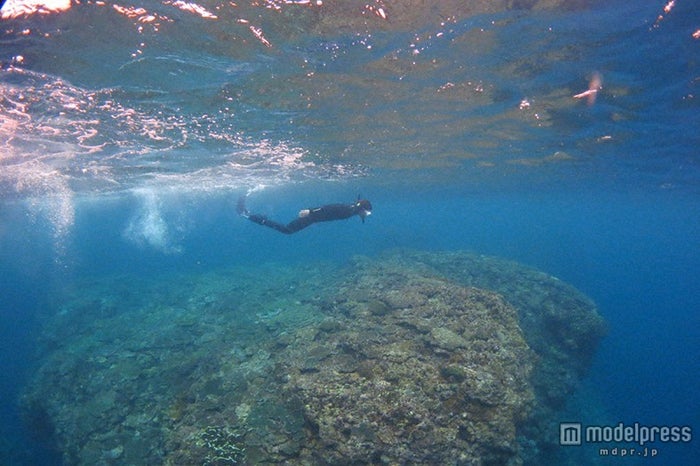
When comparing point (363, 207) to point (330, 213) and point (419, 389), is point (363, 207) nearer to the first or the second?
point (330, 213)

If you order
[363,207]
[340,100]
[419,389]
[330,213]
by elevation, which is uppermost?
[340,100]

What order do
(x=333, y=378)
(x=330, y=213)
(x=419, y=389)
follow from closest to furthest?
(x=419, y=389) → (x=333, y=378) → (x=330, y=213)

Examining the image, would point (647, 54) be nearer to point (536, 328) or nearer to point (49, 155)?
point (536, 328)

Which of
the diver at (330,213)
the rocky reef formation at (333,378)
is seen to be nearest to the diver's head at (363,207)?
the diver at (330,213)

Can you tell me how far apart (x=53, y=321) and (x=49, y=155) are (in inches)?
380

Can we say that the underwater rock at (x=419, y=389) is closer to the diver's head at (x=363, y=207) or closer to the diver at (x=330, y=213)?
the diver's head at (x=363, y=207)

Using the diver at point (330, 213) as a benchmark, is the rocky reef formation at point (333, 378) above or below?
below

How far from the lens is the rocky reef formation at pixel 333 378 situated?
6.45 metres

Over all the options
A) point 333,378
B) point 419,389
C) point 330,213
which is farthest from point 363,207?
point 419,389

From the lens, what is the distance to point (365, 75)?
11.7 m

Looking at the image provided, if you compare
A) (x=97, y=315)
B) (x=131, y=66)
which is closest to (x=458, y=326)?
(x=131, y=66)

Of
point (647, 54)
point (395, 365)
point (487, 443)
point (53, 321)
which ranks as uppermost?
point (647, 54)

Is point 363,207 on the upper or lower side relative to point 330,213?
upper

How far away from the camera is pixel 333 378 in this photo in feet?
24.3
